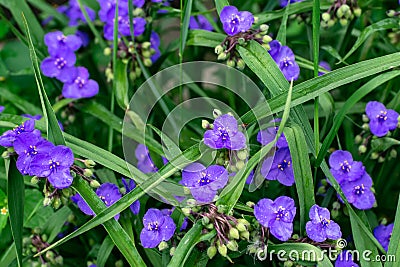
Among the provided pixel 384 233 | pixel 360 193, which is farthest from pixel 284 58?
pixel 384 233

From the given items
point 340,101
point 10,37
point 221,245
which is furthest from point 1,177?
point 10,37

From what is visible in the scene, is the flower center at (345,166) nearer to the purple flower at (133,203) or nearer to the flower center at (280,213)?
the flower center at (280,213)

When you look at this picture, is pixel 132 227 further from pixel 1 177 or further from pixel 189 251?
pixel 1 177

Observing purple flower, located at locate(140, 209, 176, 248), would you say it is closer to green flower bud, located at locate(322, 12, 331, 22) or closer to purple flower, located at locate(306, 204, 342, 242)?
purple flower, located at locate(306, 204, 342, 242)

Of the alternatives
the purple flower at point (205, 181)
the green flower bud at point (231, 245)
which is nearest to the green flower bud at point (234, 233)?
the green flower bud at point (231, 245)

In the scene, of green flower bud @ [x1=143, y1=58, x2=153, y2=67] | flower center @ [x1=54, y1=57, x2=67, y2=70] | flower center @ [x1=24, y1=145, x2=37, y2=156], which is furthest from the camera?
flower center @ [x1=54, y1=57, x2=67, y2=70]

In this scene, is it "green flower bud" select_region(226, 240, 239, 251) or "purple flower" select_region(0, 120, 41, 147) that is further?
"purple flower" select_region(0, 120, 41, 147)

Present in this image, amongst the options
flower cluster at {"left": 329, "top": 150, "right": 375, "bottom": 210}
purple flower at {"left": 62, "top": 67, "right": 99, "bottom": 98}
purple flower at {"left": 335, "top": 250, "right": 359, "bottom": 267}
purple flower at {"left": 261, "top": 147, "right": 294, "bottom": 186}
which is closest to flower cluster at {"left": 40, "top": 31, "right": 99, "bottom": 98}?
purple flower at {"left": 62, "top": 67, "right": 99, "bottom": 98}
